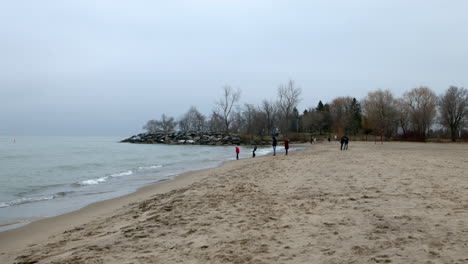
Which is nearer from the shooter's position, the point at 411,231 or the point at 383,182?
the point at 411,231

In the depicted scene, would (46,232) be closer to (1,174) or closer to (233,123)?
(1,174)

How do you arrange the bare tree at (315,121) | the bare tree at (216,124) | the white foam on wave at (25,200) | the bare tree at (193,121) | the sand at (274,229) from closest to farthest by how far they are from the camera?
1. the sand at (274,229)
2. the white foam on wave at (25,200)
3. the bare tree at (315,121)
4. the bare tree at (216,124)
5. the bare tree at (193,121)

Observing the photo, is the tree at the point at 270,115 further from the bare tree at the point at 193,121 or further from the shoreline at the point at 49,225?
the shoreline at the point at 49,225

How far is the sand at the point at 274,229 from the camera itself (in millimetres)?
3770

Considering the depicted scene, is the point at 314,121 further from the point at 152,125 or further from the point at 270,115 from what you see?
the point at 152,125

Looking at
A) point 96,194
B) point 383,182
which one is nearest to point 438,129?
point 383,182

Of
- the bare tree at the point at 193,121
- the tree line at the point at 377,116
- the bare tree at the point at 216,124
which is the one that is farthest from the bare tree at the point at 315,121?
the bare tree at the point at 193,121

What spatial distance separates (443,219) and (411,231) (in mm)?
971

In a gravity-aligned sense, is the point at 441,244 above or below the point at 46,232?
above

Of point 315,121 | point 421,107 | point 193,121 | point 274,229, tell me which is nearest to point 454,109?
point 421,107

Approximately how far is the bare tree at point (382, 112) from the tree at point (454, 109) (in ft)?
38.0

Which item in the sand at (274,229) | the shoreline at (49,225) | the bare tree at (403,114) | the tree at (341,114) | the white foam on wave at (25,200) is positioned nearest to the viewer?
the sand at (274,229)

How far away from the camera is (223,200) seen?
7379mm

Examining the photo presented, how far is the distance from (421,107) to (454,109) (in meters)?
12.9
